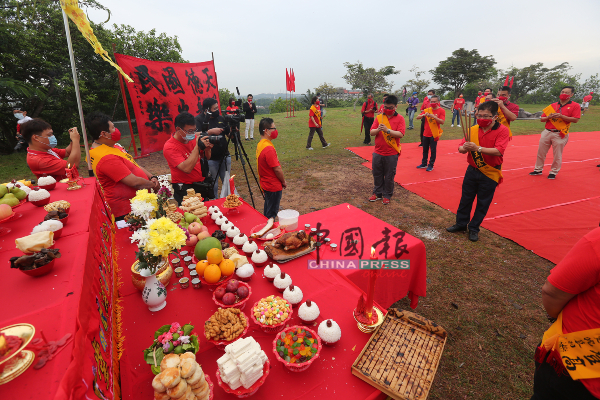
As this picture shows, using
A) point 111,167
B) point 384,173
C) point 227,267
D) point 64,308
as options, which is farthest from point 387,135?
point 64,308

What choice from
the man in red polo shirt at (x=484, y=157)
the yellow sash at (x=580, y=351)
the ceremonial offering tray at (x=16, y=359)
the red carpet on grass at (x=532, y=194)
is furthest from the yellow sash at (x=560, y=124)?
the ceremonial offering tray at (x=16, y=359)

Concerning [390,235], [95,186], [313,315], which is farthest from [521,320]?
[95,186]

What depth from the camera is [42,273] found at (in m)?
1.39

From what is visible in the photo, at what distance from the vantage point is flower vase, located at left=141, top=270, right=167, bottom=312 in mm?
1877

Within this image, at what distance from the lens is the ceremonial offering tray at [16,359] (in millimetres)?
874

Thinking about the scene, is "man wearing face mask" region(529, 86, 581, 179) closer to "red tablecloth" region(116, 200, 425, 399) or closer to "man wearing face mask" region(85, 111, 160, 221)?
"red tablecloth" region(116, 200, 425, 399)

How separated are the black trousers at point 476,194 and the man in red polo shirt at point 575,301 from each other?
3.04 meters

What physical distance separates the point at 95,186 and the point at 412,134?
556 inches

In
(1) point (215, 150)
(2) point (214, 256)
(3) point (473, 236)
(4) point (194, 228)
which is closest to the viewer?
(2) point (214, 256)

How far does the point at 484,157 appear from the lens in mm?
3904

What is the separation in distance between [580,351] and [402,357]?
927mm

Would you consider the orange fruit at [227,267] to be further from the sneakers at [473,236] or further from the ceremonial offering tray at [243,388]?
the sneakers at [473,236]

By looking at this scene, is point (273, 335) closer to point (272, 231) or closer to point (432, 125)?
point (272, 231)

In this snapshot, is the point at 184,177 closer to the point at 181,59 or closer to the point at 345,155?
the point at 345,155
